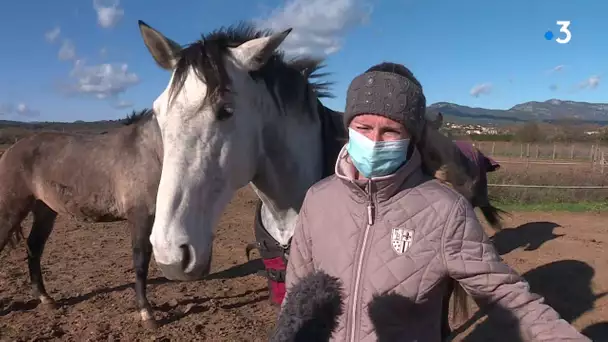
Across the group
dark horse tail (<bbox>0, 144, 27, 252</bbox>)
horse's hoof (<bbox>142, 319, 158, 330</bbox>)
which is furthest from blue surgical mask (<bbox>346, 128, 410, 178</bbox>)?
dark horse tail (<bbox>0, 144, 27, 252</bbox>)

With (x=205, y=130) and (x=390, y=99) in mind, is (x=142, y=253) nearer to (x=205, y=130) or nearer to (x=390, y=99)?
(x=205, y=130)

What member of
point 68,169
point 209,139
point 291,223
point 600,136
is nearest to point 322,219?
Result: point 209,139

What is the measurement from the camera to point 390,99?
1195mm

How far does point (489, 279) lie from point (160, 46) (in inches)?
57.4

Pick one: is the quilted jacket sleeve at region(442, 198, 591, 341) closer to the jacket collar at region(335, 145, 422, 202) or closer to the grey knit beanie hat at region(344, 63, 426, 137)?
the jacket collar at region(335, 145, 422, 202)

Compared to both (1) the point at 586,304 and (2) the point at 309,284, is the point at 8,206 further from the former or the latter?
(1) the point at 586,304

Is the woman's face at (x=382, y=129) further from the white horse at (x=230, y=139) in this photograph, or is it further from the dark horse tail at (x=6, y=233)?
the dark horse tail at (x=6, y=233)

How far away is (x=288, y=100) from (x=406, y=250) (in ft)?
3.34

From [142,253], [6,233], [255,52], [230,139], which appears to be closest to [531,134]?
[142,253]

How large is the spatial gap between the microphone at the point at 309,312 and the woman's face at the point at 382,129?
15.5 inches

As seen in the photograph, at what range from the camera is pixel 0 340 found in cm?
414

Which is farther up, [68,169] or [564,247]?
[68,169]

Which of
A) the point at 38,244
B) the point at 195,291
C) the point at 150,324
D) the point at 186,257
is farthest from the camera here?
the point at 195,291

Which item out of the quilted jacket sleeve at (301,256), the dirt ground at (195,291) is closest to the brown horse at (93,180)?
A: the dirt ground at (195,291)
